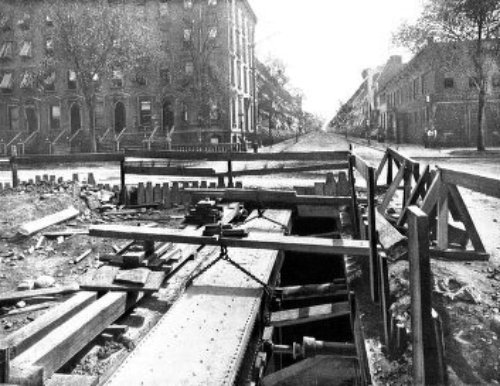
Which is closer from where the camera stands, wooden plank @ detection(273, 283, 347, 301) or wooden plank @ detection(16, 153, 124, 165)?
wooden plank @ detection(273, 283, 347, 301)

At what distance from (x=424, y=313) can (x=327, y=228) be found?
28.8ft

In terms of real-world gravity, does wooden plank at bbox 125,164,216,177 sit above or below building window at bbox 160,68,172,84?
below

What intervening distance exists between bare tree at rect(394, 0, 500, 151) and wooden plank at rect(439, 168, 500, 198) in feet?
95.8

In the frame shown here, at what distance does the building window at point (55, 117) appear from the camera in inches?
1772

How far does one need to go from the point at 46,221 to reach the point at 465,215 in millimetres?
7158

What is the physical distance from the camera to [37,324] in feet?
13.8

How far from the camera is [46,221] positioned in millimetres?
9227

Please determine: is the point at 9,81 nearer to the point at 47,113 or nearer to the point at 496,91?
the point at 47,113

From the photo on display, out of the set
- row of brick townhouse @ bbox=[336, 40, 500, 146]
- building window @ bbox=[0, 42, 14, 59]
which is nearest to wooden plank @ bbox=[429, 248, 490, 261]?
row of brick townhouse @ bbox=[336, 40, 500, 146]

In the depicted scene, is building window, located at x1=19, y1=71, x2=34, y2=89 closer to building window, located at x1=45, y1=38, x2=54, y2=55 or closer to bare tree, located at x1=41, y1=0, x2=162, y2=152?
building window, located at x1=45, y1=38, x2=54, y2=55

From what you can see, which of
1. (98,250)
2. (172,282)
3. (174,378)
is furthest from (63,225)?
(174,378)

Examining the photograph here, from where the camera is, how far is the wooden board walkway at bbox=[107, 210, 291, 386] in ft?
12.0

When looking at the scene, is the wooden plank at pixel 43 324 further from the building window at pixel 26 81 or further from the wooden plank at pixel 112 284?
the building window at pixel 26 81

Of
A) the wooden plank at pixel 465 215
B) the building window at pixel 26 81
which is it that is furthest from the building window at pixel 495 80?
the wooden plank at pixel 465 215
